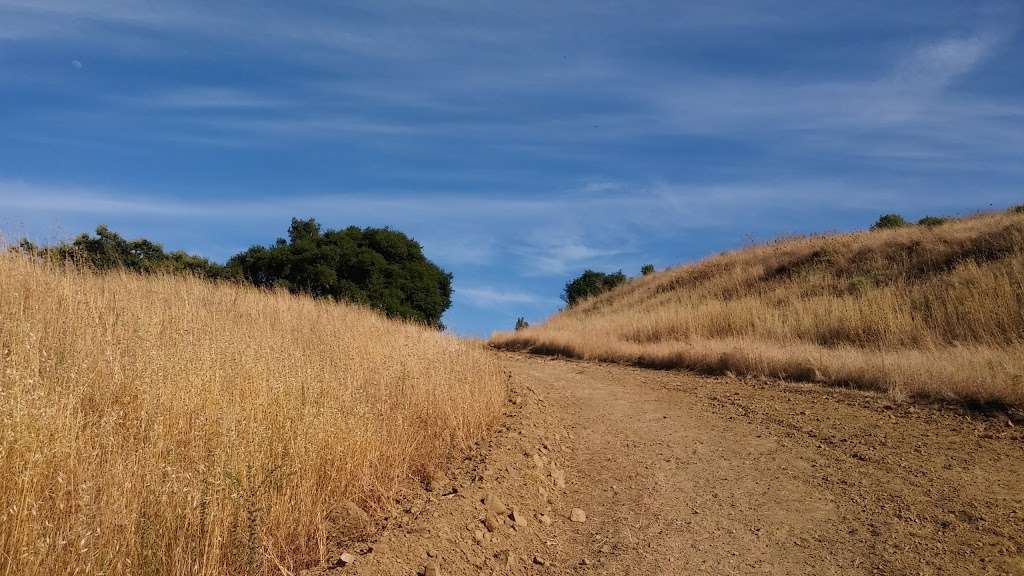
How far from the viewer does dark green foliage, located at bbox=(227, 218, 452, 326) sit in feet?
88.4

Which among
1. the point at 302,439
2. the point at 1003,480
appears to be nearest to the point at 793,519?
the point at 1003,480

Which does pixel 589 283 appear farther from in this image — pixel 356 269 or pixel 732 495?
pixel 732 495

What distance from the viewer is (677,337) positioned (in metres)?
18.1

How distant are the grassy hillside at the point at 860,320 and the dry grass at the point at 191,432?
5.93 m

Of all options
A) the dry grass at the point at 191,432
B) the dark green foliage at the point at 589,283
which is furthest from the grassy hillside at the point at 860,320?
the dark green foliage at the point at 589,283

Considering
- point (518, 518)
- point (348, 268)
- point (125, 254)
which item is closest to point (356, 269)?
point (348, 268)

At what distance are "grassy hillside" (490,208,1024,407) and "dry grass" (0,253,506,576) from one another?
5.93m

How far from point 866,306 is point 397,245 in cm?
1982

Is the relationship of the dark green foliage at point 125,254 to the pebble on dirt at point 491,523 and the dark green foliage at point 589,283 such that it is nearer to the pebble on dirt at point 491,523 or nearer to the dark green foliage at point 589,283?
the pebble on dirt at point 491,523

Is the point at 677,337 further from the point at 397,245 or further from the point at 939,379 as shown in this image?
the point at 397,245

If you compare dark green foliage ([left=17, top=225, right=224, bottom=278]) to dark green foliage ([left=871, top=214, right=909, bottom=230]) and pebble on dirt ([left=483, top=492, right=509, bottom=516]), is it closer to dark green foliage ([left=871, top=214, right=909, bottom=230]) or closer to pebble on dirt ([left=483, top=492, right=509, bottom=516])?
pebble on dirt ([left=483, top=492, right=509, bottom=516])

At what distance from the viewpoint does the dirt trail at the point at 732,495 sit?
4727 mm

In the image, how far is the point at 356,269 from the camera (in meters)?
27.8

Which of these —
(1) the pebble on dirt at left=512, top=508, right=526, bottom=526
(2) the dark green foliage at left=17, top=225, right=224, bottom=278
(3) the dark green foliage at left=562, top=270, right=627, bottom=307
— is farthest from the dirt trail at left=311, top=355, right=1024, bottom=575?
(3) the dark green foliage at left=562, top=270, right=627, bottom=307
